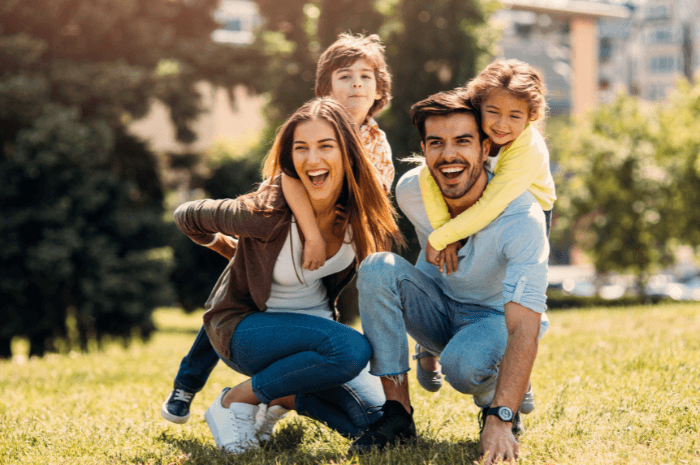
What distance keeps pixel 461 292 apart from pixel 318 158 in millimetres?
903

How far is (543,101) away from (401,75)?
1189cm

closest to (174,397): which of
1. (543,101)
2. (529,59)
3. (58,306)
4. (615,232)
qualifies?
(543,101)

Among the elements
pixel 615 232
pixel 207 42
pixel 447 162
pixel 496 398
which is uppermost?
pixel 207 42

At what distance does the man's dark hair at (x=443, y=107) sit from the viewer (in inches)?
110

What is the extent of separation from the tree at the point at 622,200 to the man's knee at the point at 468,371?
65.1ft

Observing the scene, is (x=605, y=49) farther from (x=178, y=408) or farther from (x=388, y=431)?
(x=388, y=431)

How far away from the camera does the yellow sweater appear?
2.72 meters

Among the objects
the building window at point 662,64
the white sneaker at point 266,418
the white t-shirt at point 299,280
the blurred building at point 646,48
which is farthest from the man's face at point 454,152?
the building window at point 662,64

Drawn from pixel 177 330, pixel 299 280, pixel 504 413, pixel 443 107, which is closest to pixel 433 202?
pixel 443 107

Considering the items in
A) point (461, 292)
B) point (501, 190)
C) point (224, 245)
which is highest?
point (501, 190)

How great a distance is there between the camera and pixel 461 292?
118 inches

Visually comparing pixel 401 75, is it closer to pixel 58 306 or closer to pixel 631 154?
pixel 58 306

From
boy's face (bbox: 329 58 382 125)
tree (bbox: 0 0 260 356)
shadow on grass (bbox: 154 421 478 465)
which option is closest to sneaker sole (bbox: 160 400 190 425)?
shadow on grass (bbox: 154 421 478 465)

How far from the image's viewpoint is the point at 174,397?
3375mm
